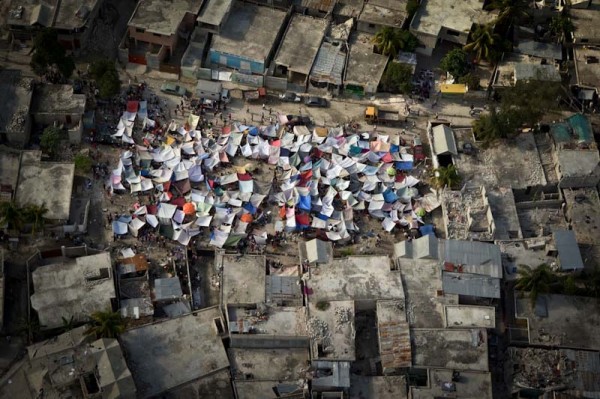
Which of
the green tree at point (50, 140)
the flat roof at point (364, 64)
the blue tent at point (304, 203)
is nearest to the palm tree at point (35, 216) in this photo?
the green tree at point (50, 140)

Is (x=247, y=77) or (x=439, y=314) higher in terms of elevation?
(x=247, y=77)

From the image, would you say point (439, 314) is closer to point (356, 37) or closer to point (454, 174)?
point (454, 174)

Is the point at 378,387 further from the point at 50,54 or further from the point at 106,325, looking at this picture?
the point at 50,54

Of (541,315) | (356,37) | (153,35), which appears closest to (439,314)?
(541,315)

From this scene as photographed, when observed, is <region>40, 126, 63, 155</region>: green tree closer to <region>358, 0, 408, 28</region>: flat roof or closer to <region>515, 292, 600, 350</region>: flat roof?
<region>358, 0, 408, 28</region>: flat roof

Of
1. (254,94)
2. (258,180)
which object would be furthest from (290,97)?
(258,180)

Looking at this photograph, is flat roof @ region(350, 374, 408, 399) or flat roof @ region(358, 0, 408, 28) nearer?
flat roof @ region(350, 374, 408, 399)

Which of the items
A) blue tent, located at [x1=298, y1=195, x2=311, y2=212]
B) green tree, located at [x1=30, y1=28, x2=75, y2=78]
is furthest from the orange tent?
green tree, located at [x1=30, y1=28, x2=75, y2=78]
